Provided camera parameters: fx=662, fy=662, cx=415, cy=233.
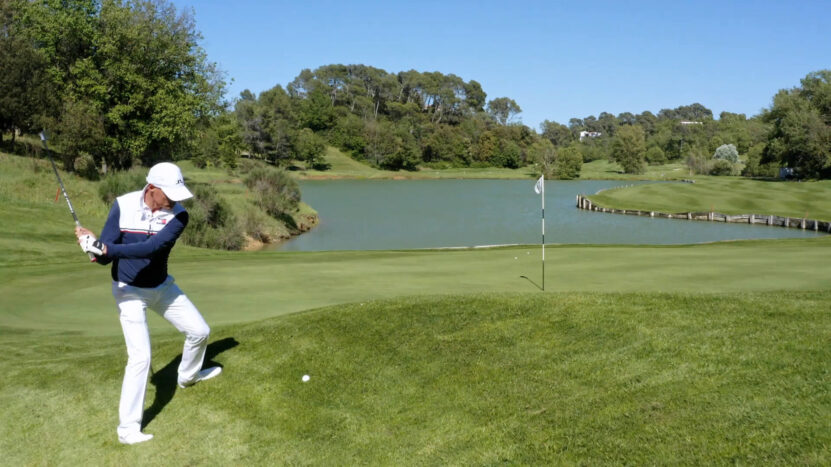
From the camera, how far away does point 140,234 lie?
23.0 feet

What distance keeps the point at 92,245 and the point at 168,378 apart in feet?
8.67

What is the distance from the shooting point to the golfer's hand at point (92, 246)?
6.39 meters

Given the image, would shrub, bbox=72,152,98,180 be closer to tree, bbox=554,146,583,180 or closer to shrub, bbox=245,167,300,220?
shrub, bbox=245,167,300,220

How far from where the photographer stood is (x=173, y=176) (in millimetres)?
7023

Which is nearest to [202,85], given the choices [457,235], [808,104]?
[457,235]

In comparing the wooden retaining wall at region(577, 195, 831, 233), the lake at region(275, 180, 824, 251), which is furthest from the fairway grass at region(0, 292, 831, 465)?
the wooden retaining wall at region(577, 195, 831, 233)

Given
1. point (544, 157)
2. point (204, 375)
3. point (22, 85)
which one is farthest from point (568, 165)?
point (204, 375)

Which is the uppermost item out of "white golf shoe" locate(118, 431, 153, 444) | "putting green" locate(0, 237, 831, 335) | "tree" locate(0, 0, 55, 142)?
"tree" locate(0, 0, 55, 142)

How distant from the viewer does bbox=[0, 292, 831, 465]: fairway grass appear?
582 cm

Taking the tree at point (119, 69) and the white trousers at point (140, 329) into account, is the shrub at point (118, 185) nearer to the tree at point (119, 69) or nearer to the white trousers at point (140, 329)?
the tree at point (119, 69)

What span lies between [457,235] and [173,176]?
4780 centimetres

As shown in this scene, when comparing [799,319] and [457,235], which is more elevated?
[799,319]

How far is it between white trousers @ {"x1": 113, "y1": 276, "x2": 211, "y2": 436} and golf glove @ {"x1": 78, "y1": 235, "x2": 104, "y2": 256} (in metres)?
0.62

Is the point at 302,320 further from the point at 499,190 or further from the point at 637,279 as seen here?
the point at 499,190
